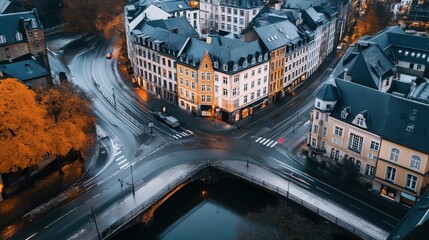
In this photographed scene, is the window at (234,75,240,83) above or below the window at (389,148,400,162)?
above

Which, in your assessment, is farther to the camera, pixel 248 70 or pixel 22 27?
pixel 22 27

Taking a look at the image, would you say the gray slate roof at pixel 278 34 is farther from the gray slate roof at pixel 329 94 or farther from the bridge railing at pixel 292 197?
the bridge railing at pixel 292 197

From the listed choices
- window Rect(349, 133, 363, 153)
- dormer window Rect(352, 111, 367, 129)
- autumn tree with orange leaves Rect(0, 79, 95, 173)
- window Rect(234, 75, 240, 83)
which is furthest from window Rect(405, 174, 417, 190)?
autumn tree with orange leaves Rect(0, 79, 95, 173)

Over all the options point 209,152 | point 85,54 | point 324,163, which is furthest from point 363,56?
point 85,54

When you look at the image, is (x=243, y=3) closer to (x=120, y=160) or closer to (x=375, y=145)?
(x=120, y=160)

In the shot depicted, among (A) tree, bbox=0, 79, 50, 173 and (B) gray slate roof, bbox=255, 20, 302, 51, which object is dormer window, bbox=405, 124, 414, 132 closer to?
(B) gray slate roof, bbox=255, 20, 302, 51

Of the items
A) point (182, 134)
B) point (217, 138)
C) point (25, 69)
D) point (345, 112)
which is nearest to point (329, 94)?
point (345, 112)

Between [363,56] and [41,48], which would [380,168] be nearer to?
[363,56]
